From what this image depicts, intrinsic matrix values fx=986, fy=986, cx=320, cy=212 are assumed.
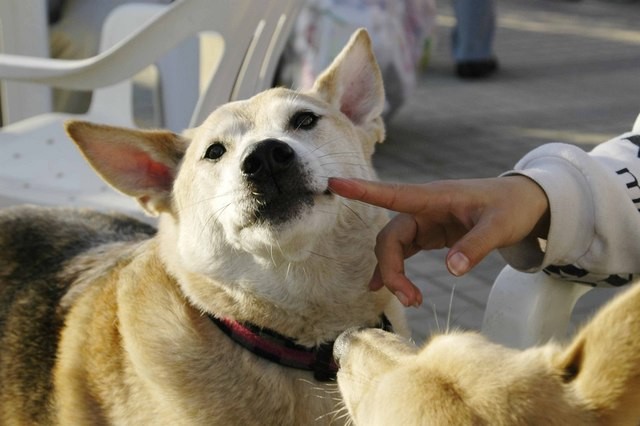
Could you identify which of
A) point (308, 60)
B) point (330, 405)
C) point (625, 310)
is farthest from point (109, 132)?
point (308, 60)

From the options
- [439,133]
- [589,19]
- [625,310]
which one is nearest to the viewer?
[625,310]

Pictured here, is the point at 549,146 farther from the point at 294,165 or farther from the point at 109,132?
the point at 109,132

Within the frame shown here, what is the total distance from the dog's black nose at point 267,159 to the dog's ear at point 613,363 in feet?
2.97

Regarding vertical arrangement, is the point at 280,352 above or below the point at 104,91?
above

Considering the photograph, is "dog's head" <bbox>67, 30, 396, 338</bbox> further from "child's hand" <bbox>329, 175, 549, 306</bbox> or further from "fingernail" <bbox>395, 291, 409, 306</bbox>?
"fingernail" <bbox>395, 291, 409, 306</bbox>

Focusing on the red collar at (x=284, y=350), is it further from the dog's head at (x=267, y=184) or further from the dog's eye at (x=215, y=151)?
the dog's eye at (x=215, y=151)

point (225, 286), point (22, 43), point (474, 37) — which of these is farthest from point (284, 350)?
point (474, 37)

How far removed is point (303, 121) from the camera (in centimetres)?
269

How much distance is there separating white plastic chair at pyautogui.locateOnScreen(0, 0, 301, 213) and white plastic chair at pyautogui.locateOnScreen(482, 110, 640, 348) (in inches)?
65.7

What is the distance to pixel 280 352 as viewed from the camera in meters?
2.56

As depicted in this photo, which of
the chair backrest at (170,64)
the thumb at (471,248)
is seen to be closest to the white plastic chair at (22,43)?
the chair backrest at (170,64)

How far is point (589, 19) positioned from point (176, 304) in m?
10.3

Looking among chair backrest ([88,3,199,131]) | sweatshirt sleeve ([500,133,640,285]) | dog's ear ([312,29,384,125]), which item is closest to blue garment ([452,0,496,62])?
chair backrest ([88,3,199,131])

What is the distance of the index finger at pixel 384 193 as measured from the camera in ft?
7.15
